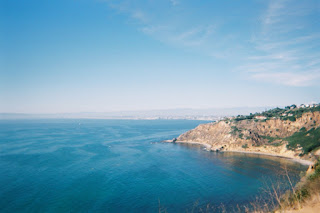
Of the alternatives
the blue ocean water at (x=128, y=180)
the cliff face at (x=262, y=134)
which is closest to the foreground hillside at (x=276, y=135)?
the cliff face at (x=262, y=134)

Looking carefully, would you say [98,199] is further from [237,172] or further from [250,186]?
[237,172]

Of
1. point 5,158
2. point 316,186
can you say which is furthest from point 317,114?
point 5,158

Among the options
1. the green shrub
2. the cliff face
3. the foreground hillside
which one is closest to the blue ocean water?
the cliff face

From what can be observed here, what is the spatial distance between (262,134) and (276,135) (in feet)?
16.0

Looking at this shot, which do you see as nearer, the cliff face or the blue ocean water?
the blue ocean water

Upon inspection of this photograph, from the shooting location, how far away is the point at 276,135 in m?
67.8

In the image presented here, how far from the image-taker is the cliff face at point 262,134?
6225 centimetres

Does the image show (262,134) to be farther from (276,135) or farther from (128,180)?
(128,180)

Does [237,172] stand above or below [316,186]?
below

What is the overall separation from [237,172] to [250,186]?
28.9 feet

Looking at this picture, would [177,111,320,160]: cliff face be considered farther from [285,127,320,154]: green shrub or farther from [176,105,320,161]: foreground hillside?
[285,127,320,154]: green shrub

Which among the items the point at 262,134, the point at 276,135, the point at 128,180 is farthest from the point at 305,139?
the point at 128,180

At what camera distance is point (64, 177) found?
42.8 meters

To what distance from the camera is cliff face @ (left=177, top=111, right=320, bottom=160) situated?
6225cm
